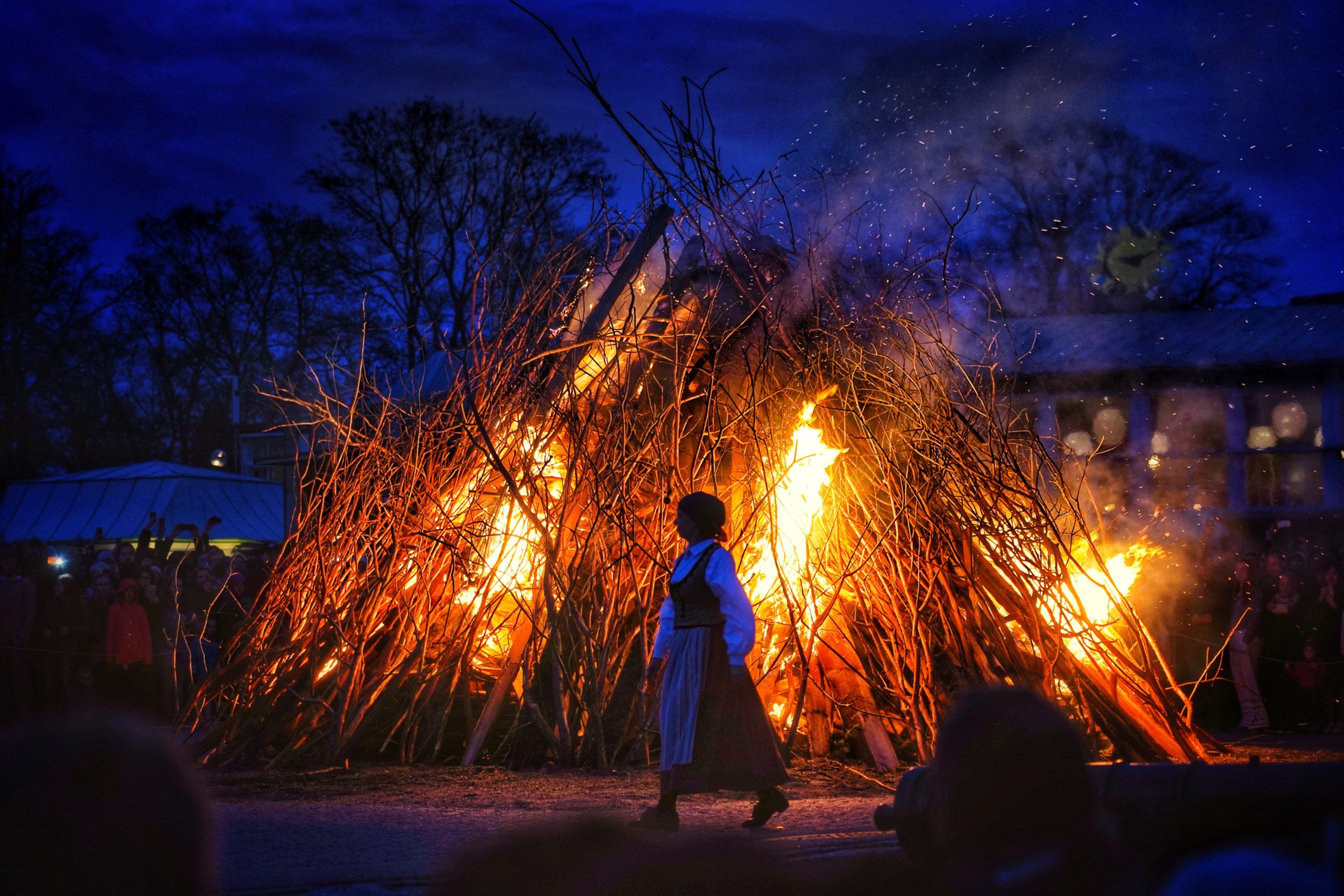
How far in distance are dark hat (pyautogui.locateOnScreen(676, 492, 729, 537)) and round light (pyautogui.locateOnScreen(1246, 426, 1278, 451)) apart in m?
11.9

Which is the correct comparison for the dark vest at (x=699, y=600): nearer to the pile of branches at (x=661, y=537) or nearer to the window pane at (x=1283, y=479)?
the pile of branches at (x=661, y=537)

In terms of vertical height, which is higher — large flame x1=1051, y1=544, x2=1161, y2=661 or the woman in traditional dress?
large flame x1=1051, y1=544, x2=1161, y2=661

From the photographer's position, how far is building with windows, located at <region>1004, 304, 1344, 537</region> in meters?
15.0

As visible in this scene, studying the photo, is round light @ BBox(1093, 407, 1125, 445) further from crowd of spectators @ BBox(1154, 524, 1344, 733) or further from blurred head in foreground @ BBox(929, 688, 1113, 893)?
blurred head in foreground @ BBox(929, 688, 1113, 893)

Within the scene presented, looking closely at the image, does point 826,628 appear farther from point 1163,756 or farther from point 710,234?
point 710,234

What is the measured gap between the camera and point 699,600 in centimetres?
538

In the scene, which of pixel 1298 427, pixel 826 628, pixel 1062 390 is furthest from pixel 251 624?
pixel 1298 427

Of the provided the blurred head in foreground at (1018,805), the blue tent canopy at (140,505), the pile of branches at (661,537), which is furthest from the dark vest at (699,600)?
the blue tent canopy at (140,505)

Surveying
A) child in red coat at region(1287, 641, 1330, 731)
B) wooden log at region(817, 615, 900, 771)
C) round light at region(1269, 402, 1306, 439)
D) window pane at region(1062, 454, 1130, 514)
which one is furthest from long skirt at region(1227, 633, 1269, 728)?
round light at region(1269, 402, 1306, 439)

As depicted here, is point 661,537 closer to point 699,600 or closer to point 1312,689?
point 699,600

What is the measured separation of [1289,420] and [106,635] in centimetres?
1371

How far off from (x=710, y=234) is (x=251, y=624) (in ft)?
12.7

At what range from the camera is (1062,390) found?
50.7ft

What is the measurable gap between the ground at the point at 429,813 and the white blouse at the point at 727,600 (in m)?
0.80
